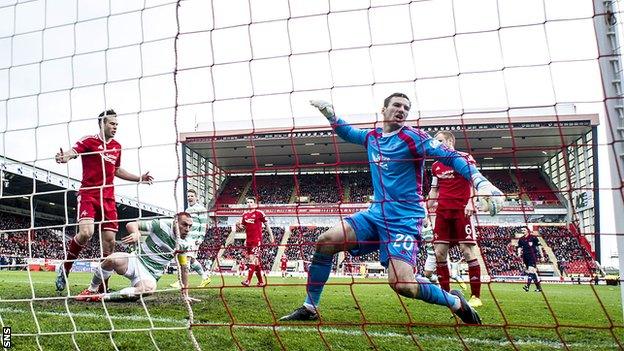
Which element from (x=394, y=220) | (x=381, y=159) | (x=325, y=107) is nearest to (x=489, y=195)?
(x=394, y=220)

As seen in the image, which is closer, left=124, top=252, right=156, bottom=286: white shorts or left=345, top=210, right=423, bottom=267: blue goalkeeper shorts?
left=345, top=210, right=423, bottom=267: blue goalkeeper shorts

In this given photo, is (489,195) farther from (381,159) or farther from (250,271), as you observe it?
(250,271)

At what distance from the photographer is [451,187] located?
5.85 meters

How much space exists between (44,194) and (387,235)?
2633 millimetres

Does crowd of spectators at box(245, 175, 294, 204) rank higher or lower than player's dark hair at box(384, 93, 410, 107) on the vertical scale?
A: higher

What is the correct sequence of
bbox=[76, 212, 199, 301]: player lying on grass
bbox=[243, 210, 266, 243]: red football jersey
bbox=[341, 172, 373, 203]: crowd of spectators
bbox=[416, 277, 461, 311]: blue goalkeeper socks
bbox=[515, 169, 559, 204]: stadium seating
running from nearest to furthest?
bbox=[416, 277, 461, 311]: blue goalkeeper socks
bbox=[76, 212, 199, 301]: player lying on grass
bbox=[243, 210, 266, 243]: red football jersey
bbox=[515, 169, 559, 204]: stadium seating
bbox=[341, 172, 373, 203]: crowd of spectators

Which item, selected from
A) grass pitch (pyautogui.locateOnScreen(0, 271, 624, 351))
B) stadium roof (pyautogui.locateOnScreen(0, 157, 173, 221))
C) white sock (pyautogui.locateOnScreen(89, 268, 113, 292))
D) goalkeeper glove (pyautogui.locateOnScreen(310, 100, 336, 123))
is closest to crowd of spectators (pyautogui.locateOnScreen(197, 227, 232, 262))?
grass pitch (pyautogui.locateOnScreen(0, 271, 624, 351))

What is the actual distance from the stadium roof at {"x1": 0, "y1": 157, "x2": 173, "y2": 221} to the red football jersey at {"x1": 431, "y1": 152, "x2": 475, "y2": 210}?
9.52 feet

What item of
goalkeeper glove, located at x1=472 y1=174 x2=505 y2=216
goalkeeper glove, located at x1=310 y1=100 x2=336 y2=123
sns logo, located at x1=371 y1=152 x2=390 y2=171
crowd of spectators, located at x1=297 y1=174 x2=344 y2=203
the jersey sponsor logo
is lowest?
goalkeeper glove, located at x1=472 y1=174 x2=505 y2=216

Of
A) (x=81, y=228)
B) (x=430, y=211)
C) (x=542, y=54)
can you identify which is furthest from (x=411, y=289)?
(x=81, y=228)

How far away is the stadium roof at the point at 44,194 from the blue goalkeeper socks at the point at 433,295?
2.08 m

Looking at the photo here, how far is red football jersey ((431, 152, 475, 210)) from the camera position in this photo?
18.9 ft

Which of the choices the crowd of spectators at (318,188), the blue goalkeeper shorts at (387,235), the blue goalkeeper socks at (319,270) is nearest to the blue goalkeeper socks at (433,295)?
the blue goalkeeper shorts at (387,235)

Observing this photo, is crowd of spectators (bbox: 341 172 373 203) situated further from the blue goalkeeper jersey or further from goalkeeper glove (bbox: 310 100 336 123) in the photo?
goalkeeper glove (bbox: 310 100 336 123)
